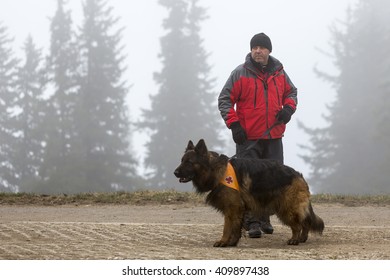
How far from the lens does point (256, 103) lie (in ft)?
32.5

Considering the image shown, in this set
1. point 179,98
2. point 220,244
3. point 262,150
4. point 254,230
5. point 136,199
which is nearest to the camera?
point 220,244

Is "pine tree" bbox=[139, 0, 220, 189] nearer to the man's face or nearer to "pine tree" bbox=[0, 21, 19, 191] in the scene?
"pine tree" bbox=[0, 21, 19, 191]

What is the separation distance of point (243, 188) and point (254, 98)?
65.0 inches

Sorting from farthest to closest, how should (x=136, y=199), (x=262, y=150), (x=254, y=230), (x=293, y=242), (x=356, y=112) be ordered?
(x=356, y=112) < (x=136, y=199) < (x=262, y=150) < (x=254, y=230) < (x=293, y=242)

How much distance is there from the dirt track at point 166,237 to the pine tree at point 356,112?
3174 centimetres

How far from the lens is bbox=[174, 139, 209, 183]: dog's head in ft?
28.3

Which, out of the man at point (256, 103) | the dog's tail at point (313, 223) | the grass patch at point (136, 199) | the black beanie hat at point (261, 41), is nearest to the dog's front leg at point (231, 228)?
the dog's tail at point (313, 223)

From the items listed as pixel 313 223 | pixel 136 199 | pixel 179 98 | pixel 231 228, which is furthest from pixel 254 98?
pixel 179 98

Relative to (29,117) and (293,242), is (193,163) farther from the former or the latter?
(29,117)

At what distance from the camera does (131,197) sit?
50.1 ft

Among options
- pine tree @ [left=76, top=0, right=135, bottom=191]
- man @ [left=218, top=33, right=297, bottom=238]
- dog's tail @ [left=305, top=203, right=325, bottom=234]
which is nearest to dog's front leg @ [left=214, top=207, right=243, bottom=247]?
dog's tail @ [left=305, top=203, right=325, bottom=234]

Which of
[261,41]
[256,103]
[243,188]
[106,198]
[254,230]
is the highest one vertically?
[261,41]

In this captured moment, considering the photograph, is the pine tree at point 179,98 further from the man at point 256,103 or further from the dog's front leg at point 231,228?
the dog's front leg at point 231,228

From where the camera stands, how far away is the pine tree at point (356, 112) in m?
45.0
